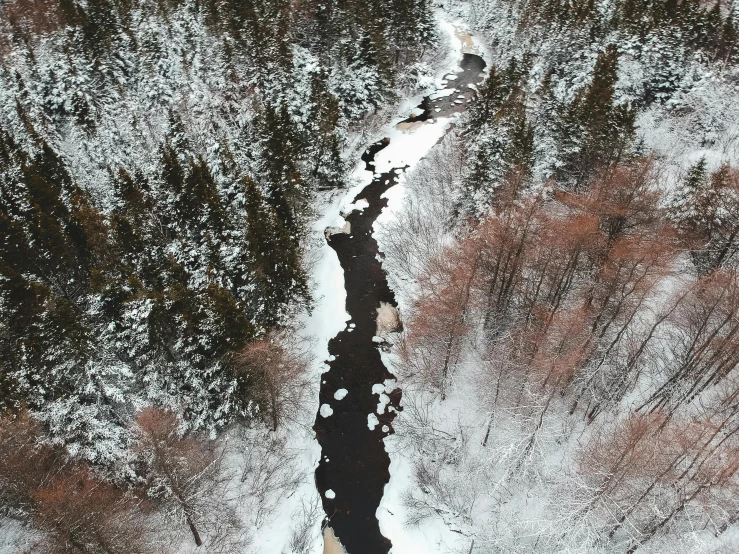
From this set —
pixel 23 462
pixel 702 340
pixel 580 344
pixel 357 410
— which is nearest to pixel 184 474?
pixel 23 462

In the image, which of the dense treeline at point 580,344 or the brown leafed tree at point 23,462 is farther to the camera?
the dense treeline at point 580,344

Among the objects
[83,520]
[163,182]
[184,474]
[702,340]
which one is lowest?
[184,474]

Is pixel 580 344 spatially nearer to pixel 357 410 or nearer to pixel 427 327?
pixel 427 327

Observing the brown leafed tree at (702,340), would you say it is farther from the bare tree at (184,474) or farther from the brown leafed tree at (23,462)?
the brown leafed tree at (23,462)

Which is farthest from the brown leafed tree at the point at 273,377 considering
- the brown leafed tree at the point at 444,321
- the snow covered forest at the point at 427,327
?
the brown leafed tree at the point at 444,321

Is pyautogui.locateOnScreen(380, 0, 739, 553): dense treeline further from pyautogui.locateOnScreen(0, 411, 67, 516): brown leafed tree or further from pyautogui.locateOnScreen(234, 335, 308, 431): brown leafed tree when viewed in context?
→ pyautogui.locateOnScreen(0, 411, 67, 516): brown leafed tree


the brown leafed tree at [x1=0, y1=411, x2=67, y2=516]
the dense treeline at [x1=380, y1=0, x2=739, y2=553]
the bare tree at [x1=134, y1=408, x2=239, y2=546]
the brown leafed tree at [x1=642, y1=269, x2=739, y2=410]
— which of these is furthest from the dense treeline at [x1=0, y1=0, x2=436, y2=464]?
the brown leafed tree at [x1=642, y1=269, x2=739, y2=410]
